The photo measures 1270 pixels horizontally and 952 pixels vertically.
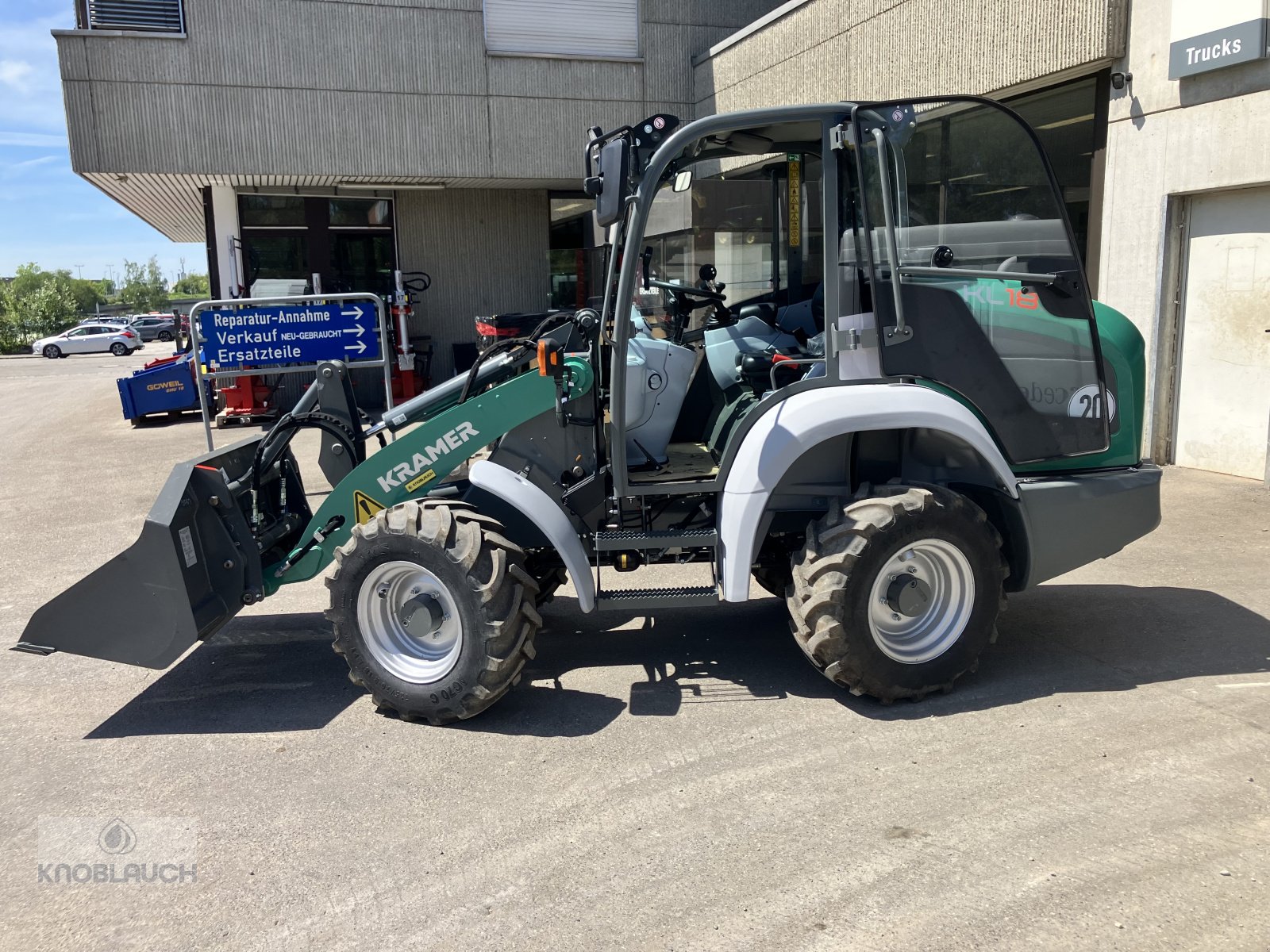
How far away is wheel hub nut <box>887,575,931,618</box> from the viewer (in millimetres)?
4512

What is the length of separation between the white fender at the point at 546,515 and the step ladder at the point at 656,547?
13cm

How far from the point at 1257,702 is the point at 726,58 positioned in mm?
13214

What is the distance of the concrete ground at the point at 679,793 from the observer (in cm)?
307

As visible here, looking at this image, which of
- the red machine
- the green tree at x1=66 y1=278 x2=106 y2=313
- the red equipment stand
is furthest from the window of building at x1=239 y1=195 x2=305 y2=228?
the green tree at x1=66 y1=278 x2=106 y2=313

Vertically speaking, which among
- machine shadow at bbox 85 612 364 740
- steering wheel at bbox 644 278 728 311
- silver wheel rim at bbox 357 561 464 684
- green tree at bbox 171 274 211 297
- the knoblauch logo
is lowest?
the knoblauch logo

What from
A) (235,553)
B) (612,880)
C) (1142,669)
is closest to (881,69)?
(1142,669)

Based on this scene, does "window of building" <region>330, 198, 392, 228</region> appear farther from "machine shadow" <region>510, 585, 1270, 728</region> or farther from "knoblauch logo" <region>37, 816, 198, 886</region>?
"knoblauch logo" <region>37, 816, 198, 886</region>

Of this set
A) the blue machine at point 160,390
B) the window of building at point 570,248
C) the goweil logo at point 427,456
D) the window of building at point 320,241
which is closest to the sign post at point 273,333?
the goweil logo at point 427,456

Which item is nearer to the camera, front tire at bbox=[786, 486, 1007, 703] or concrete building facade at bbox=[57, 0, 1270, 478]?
front tire at bbox=[786, 486, 1007, 703]

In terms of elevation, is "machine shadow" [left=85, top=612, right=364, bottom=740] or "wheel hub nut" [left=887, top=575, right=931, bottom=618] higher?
"wheel hub nut" [left=887, top=575, right=931, bottom=618]

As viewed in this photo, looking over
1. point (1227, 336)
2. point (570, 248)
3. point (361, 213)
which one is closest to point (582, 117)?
point (570, 248)

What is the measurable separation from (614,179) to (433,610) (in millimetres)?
2040

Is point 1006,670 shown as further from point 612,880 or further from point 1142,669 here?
point 612,880

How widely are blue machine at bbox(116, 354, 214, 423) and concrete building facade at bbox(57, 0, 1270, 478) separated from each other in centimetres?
199
